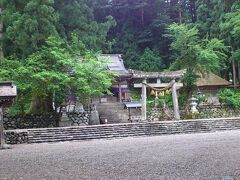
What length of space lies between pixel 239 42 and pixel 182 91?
7.10 metres

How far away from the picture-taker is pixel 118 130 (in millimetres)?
A: 20266

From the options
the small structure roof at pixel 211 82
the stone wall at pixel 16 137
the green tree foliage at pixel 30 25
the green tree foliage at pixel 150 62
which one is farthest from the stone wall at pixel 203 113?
the green tree foliage at pixel 150 62

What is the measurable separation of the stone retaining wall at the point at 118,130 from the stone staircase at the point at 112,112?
4917 millimetres

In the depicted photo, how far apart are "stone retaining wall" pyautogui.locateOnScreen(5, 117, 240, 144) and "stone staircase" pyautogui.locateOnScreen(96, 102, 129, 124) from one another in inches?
194

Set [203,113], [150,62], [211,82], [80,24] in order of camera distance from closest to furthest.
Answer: [80,24]
[203,113]
[211,82]
[150,62]

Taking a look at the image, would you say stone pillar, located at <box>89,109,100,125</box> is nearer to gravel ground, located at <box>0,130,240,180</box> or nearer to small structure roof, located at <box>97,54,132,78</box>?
small structure roof, located at <box>97,54,132,78</box>

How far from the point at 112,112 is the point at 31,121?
6796 mm

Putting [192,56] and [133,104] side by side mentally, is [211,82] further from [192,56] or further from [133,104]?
[133,104]

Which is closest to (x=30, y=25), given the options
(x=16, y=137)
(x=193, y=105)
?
(x=16, y=137)

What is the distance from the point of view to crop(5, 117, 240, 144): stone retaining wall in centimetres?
1834

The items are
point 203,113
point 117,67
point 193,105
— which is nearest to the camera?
point 193,105

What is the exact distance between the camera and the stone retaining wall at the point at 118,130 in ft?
60.2

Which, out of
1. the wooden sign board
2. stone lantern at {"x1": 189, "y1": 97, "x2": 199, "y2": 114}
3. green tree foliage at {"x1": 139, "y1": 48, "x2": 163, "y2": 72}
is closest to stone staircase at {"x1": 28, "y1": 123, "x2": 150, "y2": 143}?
the wooden sign board

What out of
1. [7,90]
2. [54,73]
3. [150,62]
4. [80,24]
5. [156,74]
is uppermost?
[80,24]
